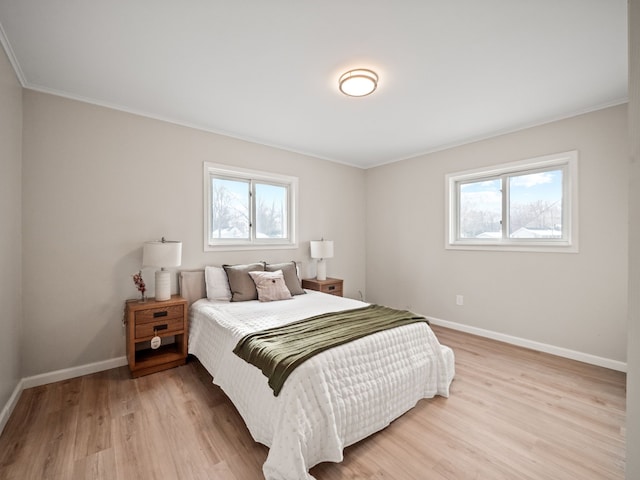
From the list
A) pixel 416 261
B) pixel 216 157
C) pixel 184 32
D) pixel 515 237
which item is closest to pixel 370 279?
pixel 416 261

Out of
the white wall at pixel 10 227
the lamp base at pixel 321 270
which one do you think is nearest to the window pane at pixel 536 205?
the lamp base at pixel 321 270

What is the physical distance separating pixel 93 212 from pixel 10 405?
154cm

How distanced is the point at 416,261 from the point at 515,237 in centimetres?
129

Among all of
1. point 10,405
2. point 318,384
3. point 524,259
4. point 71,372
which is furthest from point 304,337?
point 524,259

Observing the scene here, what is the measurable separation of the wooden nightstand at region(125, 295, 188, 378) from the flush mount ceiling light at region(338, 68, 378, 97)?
7.91 ft

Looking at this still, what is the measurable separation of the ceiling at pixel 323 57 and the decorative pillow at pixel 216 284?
5.39 feet

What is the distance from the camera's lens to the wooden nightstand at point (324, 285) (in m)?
3.89

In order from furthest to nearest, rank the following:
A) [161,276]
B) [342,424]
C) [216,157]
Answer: [216,157] → [161,276] → [342,424]

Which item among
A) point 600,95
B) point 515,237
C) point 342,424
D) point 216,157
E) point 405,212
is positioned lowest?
point 342,424

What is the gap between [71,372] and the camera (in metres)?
2.52

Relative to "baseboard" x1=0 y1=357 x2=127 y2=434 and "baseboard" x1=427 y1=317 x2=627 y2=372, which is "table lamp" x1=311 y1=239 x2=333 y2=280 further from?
"baseboard" x1=0 y1=357 x2=127 y2=434

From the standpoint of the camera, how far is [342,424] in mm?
1613

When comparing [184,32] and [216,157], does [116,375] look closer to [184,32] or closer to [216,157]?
[216,157]

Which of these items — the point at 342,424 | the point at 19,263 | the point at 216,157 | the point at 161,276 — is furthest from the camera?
the point at 216,157
